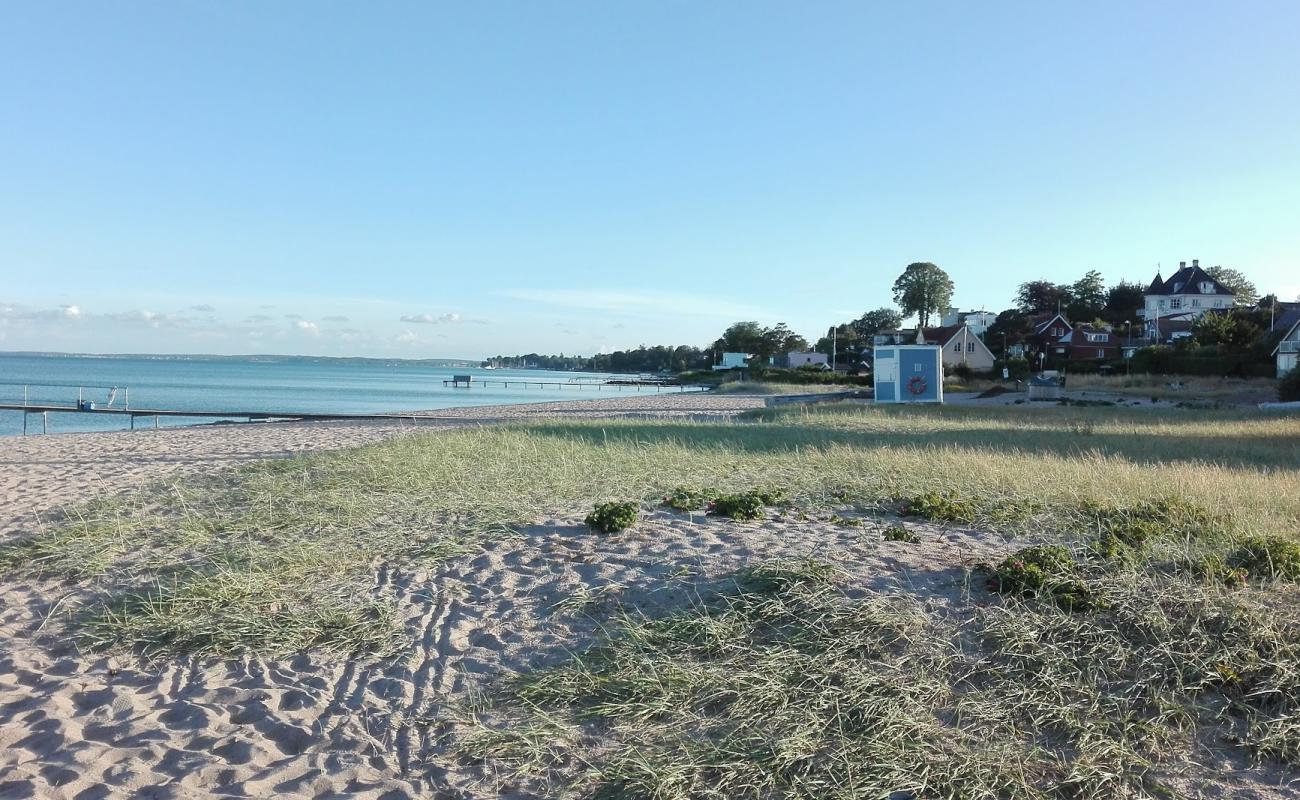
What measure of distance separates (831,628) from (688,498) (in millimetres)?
3738

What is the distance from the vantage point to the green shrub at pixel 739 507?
823 cm

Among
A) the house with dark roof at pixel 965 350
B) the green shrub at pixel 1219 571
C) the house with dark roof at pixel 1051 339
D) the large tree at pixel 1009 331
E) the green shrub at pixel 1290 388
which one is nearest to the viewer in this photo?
the green shrub at pixel 1219 571

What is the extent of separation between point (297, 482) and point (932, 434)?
1246 cm

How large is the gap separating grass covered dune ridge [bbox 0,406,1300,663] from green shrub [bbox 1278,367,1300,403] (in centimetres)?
2456

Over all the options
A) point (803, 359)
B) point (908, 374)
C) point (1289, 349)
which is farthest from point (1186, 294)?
point (908, 374)

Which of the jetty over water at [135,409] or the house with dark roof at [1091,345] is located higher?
the house with dark roof at [1091,345]

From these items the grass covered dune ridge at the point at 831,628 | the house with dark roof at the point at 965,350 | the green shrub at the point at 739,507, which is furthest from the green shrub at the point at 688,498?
the house with dark roof at the point at 965,350

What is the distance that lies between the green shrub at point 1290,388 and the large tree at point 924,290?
75630 mm

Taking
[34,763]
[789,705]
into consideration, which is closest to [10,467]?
[34,763]

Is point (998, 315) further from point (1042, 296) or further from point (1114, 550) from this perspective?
Answer: point (1114, 550)

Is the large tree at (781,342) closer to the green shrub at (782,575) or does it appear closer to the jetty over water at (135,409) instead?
the jetty over water at (135,409)

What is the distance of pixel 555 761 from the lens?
414cm

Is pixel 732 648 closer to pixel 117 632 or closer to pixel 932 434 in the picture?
pixel 117 632

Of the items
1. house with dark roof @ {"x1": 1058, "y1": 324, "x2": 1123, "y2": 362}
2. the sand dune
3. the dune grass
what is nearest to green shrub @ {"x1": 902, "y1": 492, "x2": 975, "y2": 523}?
the sand dune
